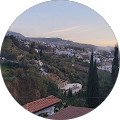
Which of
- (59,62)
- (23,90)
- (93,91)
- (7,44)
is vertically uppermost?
(7,44)

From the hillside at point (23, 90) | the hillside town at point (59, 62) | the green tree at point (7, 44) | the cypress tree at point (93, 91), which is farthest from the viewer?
the green tree at point (7, 44)

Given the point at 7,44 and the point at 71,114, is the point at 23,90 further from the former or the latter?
the point at 71,114

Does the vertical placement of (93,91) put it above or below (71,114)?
below

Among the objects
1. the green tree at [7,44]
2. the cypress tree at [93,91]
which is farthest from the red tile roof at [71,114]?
the green tree at [7,44]

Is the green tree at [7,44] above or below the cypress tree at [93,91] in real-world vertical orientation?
above

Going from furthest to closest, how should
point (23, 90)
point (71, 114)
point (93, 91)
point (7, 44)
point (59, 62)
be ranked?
1. point (59, 62)
2. point (7, 44)
3. point (23, 90)
4. point (93, 91)
5. point (71, 114)

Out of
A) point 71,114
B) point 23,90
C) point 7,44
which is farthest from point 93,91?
point 7,44

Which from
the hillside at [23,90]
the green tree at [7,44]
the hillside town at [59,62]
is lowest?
the hillside at [23,90]

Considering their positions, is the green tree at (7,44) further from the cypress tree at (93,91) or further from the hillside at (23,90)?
the cypress tree at (93,91)

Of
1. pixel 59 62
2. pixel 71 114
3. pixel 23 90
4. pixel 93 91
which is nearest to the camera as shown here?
pixel 71 114

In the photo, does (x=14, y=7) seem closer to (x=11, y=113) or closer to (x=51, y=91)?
(x=11, y=113)

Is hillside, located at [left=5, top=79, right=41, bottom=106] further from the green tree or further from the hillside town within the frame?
the green tree
